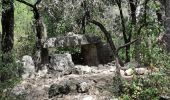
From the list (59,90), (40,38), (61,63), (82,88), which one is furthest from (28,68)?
(82,88)

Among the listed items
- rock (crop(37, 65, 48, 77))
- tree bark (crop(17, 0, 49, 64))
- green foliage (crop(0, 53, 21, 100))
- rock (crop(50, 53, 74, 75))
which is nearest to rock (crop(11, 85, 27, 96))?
green foliage (crop(0, 53, 21, 100))

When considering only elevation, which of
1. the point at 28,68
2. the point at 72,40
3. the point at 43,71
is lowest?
the point at 43,71

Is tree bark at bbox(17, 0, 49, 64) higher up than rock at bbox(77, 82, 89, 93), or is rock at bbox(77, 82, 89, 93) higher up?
tree bark at bbox(17, 0, 49, 64)

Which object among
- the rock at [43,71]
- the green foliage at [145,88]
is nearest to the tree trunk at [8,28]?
the rock at [43,71]

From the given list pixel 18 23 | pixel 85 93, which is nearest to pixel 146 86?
pixel 85 93

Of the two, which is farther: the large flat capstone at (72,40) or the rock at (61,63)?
the large flat capstone at (72,40)

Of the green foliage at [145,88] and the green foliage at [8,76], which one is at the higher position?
the green foliage at [8,76]

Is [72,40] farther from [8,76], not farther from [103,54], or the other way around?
[8,76]

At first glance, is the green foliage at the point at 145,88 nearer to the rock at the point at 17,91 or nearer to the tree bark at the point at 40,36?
the rock at the point at 17,91

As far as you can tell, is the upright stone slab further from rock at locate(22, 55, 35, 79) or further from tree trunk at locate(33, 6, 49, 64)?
rock at locate(22, 55, 35, 79)

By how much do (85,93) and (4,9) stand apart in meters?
5.51

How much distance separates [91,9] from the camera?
18547mm

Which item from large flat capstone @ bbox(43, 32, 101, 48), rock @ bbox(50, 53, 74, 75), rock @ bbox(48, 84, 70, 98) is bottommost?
rock @ bbox(48, 84, 70, 98)

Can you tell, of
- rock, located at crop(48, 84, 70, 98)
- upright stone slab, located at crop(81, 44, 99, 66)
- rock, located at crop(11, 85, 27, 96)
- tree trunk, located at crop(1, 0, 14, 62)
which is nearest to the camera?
rock, located at crop(11, 85, 27, 96)
